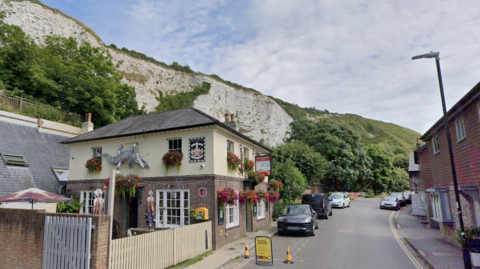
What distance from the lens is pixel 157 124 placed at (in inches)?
596

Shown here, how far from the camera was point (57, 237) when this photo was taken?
7.56m

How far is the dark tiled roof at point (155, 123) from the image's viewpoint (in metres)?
13.7

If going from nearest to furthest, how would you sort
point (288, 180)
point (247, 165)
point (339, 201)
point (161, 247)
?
point (161, 247) → point (247, 165) → point (288, 180) → point (339, 201)

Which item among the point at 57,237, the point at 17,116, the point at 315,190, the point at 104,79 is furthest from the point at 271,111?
the point at 57,237

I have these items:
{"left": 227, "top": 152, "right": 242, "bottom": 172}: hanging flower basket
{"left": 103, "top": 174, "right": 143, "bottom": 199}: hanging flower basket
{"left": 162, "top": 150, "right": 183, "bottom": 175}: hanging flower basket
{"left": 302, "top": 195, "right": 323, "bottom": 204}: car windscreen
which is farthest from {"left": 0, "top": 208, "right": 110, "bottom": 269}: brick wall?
{"left": 302, "top": 195, "right": 323, "bottom": 204}: car windscreen

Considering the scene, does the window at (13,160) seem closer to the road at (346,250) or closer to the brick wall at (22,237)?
the brick wall at (22,237)

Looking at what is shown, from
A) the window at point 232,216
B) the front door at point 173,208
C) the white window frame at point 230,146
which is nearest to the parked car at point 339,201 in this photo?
the window at point 232,216

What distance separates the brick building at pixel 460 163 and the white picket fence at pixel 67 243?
507 inches

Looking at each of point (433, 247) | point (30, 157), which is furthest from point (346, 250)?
point (30, 157)

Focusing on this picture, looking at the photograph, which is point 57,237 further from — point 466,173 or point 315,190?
point 315,190

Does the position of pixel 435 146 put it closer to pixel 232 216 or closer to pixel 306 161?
pixel 232 216

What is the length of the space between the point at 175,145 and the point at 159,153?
37.7 inches

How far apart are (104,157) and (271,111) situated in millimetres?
65602

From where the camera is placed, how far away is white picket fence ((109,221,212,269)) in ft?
24.4
